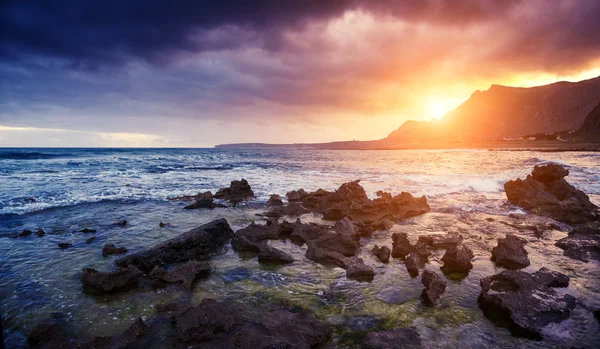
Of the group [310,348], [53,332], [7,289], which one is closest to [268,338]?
[310,348]

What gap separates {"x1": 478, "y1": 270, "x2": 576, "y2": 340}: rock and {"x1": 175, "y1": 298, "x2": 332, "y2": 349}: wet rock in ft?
13.3

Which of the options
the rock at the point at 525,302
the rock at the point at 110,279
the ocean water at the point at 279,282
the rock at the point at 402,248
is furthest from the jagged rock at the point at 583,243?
the rock at the point at 110,279

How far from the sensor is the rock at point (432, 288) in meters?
7.02

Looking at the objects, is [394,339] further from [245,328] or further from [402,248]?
[402,248]

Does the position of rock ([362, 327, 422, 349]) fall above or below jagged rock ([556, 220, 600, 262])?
above

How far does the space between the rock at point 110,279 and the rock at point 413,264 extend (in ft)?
26.5

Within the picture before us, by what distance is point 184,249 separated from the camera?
9922 millimetres

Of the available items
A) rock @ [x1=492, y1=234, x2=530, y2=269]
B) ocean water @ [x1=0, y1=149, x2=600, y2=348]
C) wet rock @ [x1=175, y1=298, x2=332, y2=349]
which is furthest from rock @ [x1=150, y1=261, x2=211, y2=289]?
rock @ [x1=492, y1=234, x2=530, y2=269]

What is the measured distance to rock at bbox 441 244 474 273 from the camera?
8.87 m

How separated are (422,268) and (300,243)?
4759 mm

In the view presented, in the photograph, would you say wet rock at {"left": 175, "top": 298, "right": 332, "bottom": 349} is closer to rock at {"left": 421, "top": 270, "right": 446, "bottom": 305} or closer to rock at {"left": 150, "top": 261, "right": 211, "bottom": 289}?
rock at {"left": 150, "top": 261, "right": 211, "bottom": 289}

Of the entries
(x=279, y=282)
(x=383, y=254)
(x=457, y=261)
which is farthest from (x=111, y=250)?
(x=457, y=261)

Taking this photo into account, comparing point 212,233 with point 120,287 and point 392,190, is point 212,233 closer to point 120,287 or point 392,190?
point 120,287

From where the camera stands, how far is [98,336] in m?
5.64
